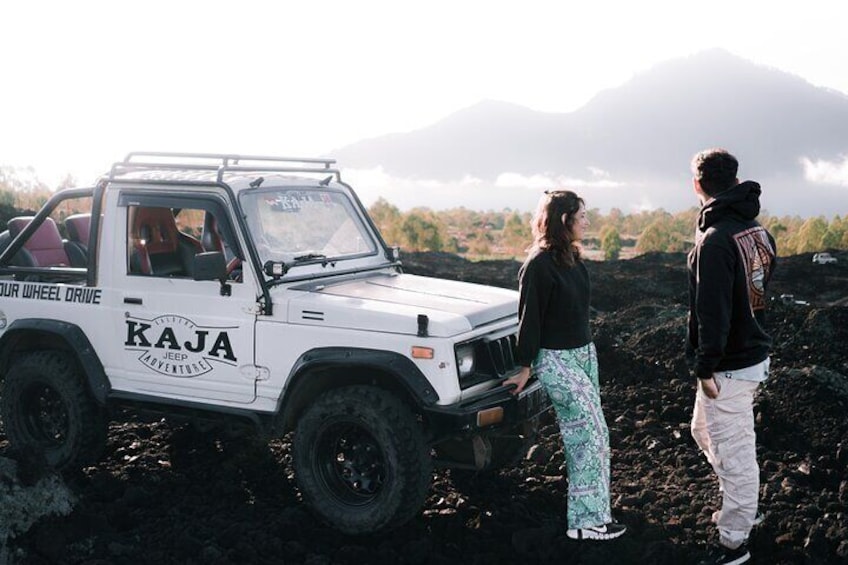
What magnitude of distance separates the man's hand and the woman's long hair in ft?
3.10

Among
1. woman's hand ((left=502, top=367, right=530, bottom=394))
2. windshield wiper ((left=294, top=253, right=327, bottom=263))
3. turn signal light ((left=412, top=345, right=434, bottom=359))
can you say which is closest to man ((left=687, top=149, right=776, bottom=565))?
woman's hand ((left=502, top=367, right=530, bottom=394))

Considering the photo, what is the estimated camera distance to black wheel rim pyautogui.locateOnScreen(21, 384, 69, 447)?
6404mm

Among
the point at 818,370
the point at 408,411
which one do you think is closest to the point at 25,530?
the point at 408,411

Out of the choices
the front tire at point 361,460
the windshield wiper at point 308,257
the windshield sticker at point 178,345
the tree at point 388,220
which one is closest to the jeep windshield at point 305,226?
the windshield wiper at point 308,257

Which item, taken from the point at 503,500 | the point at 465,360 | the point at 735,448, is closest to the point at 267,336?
the point at 465,360

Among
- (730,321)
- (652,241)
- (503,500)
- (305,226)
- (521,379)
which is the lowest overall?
(503,500)

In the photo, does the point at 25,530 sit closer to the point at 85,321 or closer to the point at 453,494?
the point at 85,321

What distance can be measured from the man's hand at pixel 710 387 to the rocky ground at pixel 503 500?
985mm

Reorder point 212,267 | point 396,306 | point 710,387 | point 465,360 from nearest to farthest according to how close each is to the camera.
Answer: point 710,387 < point 465,360 < point 396,306 < point 212,267

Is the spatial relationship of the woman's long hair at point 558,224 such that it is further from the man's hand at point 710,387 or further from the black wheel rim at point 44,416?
the black wheel rim at point 44,416

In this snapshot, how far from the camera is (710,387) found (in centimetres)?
467

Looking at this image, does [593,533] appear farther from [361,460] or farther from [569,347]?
[361,460]

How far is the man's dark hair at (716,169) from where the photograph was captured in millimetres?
4711

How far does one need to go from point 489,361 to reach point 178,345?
206 centimetres
